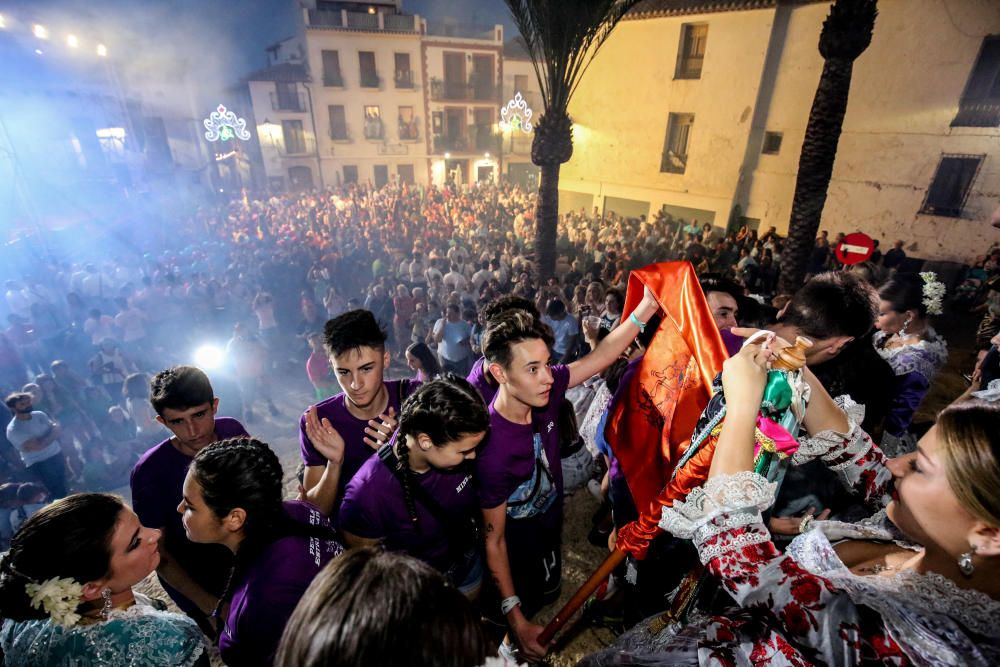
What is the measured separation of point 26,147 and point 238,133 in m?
14.1

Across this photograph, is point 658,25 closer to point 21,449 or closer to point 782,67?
point 782,67

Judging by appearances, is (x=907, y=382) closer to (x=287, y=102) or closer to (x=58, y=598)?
(x=58, y=598)

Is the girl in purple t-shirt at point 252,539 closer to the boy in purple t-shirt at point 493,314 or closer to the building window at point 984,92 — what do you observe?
the boy in purple t-shirt at point 493,314

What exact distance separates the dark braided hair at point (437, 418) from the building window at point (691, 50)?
2169 centimetres

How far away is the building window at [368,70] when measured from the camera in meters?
29.9

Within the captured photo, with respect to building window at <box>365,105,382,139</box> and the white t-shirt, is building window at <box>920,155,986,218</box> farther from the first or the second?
building window at <box>365,105,382,139</box>

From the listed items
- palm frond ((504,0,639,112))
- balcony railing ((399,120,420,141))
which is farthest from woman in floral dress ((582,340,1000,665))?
balcony railing ((399,120,420,141))

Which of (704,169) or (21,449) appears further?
(704,169)

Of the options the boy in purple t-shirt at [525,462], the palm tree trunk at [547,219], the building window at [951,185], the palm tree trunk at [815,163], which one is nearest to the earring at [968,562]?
the boy in purple t-shirt at [525,462]

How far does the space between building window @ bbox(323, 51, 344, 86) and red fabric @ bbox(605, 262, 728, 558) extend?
33.4 metres

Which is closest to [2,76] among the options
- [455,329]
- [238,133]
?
[238,133]

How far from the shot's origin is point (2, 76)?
23.1 m

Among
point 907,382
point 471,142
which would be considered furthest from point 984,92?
point 471,142

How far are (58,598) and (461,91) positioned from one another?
35818 millimetres
